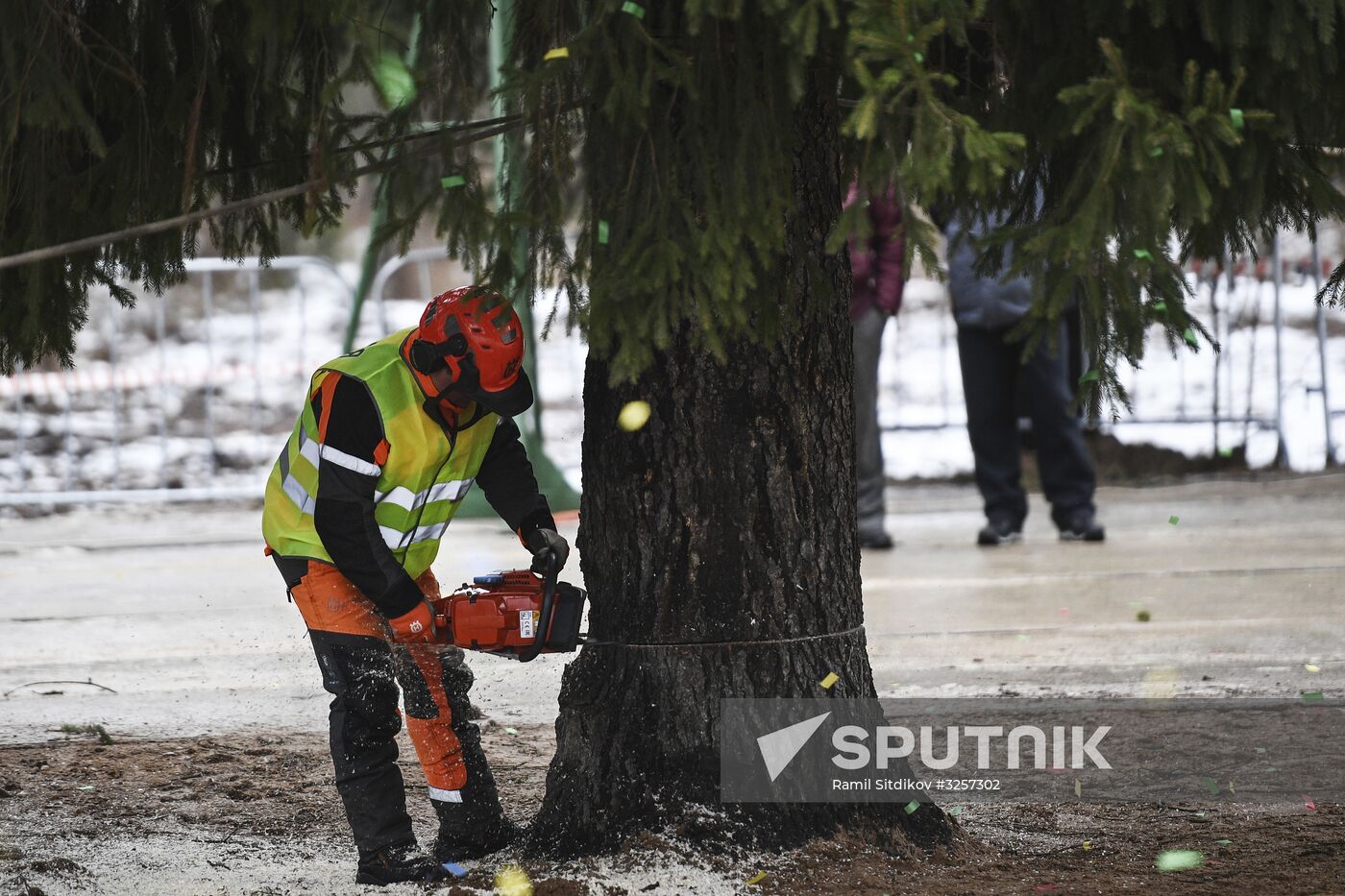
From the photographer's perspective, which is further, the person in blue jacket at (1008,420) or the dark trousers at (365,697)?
the person in blue jacket at (1008,420)

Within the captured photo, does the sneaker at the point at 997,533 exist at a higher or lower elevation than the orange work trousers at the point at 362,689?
lower

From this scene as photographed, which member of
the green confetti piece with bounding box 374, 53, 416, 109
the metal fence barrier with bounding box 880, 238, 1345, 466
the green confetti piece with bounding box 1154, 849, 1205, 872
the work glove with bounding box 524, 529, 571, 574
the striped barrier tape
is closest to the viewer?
the green confetti piece with bounding box 374, 53, 416, 109

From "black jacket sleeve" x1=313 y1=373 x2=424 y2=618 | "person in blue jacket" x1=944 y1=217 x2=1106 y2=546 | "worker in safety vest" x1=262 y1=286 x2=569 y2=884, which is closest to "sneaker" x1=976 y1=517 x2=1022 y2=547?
"person in blue jacket" x1=944 y1=217 x2=1106 y2=546

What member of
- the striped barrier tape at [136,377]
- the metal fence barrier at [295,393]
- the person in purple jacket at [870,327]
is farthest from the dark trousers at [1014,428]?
the striped barrier tape at [136,377]

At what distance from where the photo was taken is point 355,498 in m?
3.32

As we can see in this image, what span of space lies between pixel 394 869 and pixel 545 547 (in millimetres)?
830

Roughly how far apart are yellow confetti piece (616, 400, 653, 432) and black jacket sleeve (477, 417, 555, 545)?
0.50m

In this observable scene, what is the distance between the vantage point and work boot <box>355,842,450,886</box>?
3445mm

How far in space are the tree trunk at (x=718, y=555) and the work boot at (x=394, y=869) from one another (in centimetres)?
24


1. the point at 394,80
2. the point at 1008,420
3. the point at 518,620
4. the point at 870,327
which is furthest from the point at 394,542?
the point at 1008,420

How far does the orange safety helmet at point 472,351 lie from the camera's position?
10.9ft

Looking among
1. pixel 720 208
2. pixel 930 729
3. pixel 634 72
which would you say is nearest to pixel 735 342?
pixel 720 208

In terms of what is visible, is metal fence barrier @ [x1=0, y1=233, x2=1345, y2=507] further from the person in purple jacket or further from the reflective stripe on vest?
the reflective stripe on vest

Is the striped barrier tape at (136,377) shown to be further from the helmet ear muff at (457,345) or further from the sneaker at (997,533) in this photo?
the helmet ear muff at (457,345)
